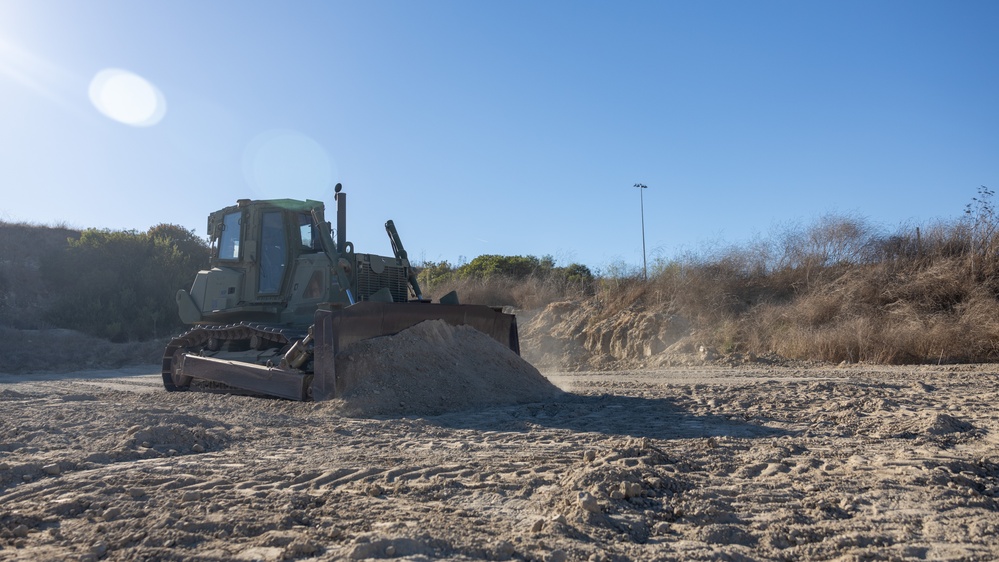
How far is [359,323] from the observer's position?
8453 millimetres

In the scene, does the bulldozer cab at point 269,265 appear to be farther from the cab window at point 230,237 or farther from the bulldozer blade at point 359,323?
the bulldozer blade at point 359,323

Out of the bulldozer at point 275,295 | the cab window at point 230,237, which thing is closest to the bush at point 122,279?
the bulldozer at point 275,295

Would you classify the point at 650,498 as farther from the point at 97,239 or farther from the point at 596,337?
the point at 97,239

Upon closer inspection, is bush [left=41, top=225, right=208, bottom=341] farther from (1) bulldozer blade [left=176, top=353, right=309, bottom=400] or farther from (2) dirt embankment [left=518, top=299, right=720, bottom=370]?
(1) bulldozer blade [left=176, top=353, right=309, bottom=400]

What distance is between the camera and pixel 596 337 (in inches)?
749

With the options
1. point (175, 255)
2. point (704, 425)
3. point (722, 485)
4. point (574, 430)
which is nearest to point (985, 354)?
point (704, 425)

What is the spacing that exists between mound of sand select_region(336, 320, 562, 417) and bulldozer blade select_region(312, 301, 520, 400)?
11 centimetres

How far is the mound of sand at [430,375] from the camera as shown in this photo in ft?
25.8

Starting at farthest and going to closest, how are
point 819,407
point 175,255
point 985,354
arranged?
point 175,255 → point 985,354 → point 819,407

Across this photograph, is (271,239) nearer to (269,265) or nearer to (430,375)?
(269,265)

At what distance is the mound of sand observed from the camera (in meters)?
7.86

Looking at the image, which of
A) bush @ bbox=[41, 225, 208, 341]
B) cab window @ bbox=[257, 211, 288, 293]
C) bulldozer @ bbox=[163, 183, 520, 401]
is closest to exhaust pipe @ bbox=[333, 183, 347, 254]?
bulldozer @ bbox=[163, 183, 520, 401]

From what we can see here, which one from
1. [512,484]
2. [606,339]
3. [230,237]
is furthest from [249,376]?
[606,339]

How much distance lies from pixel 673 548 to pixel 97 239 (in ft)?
102
